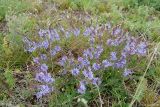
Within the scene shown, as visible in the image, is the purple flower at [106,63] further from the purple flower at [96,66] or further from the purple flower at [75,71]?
the purple flower at [75,71]

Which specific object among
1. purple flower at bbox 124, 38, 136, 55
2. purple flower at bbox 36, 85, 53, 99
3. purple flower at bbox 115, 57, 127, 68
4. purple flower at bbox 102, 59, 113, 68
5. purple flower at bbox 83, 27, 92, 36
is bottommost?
purple flower at bbox 36, 85, 53, 99

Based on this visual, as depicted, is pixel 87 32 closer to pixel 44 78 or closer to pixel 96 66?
pixel 96 66

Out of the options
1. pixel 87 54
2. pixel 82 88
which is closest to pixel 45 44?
pixel 87 54

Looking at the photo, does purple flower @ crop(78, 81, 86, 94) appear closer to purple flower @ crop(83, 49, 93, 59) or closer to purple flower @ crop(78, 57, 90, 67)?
purple flower @ crop(78, 57, 90, 67)

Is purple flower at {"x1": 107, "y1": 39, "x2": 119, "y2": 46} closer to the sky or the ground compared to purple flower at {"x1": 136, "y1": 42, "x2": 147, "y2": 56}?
closer to the sky

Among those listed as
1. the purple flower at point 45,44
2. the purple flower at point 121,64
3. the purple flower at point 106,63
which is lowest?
the purple flower at point 121,64

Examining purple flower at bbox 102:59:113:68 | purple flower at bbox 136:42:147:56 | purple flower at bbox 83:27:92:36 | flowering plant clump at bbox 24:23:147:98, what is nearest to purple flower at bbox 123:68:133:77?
flowering plant clump at bbox 24:23:147:98

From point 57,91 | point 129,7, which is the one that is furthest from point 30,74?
point 129,7

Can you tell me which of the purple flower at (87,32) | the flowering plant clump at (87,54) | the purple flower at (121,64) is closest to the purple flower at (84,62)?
the flowering plant clump at (87,54)

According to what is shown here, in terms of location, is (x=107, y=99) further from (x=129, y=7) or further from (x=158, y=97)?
(x=129, y=7)
